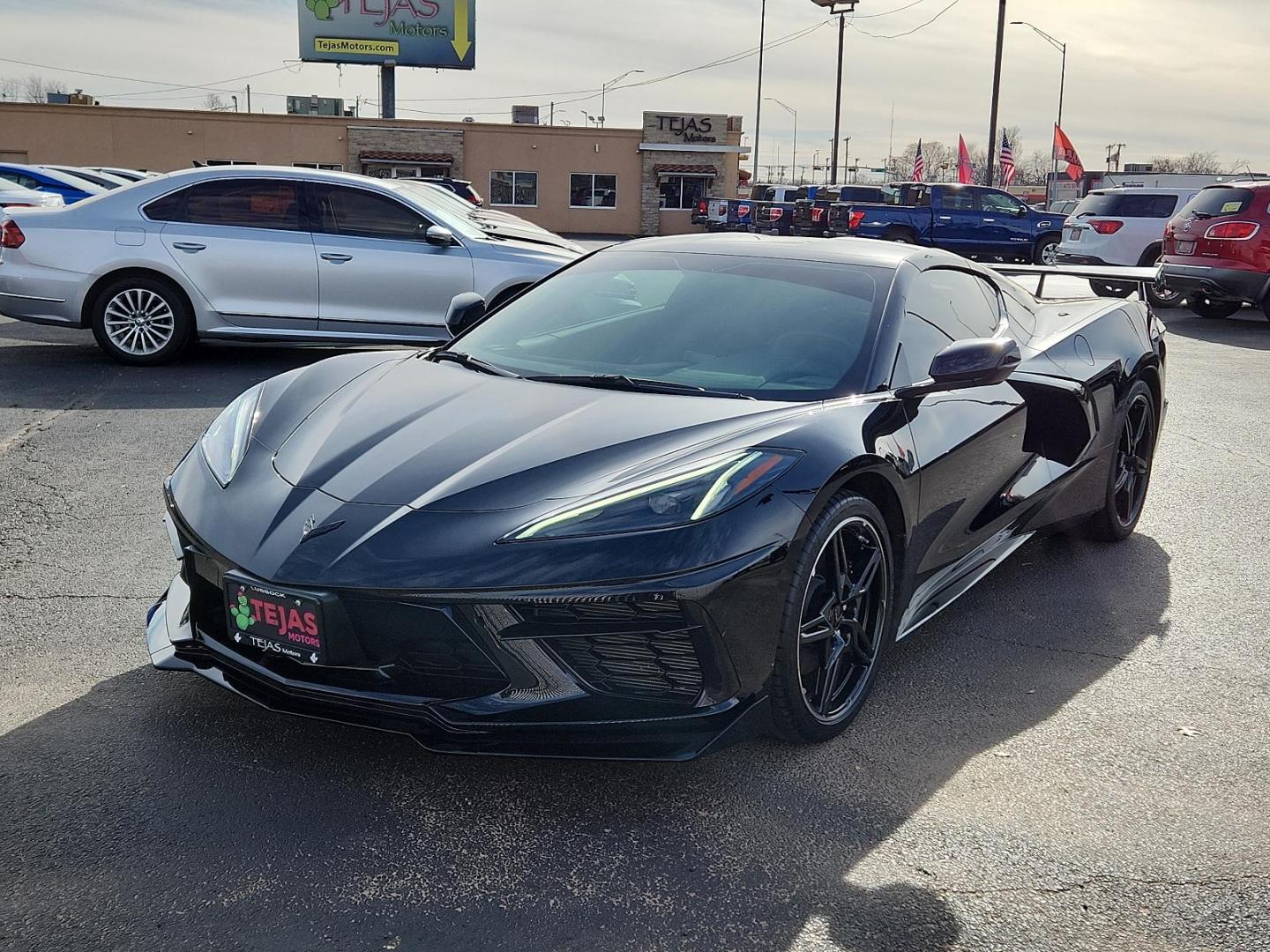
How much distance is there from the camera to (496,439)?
10.8 feet

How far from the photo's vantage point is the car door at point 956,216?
26.2m

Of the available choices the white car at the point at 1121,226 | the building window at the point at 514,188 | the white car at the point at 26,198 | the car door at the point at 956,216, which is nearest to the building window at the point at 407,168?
the building window at the point at 514,188

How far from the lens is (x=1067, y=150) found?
44.3 m

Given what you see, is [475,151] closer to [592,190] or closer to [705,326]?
[592,190]

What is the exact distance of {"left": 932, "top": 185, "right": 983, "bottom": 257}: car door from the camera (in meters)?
26.2

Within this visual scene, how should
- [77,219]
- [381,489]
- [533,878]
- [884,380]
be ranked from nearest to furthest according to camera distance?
[533,878] < [381,489] < [884,380] < [77,219]

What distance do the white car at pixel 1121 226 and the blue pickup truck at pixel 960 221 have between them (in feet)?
22.0

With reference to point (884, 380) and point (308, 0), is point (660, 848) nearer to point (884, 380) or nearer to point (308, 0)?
point (884, 380)

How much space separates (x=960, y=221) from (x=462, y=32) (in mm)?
31183

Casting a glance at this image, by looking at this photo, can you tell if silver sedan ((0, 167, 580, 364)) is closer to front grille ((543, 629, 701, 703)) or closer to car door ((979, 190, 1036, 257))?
front grille ((543, 629, 701, 703))

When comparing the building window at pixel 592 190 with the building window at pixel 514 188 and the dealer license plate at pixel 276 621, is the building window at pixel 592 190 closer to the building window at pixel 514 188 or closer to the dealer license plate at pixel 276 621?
the building window at pixel 514 188

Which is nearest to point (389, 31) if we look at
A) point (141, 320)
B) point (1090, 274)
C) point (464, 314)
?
point (141, 320)

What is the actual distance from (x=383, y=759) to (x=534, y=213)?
152ft

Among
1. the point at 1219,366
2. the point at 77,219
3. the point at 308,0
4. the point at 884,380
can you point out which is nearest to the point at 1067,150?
the point at 308,0
